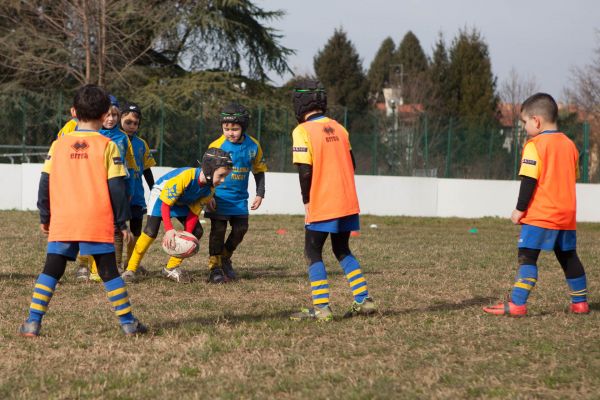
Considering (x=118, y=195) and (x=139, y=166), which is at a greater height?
(x=139, y=166)

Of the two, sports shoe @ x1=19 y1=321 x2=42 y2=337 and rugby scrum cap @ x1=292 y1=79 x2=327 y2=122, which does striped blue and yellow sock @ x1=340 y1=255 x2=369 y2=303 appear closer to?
rugby scrum cap @ x1=292 y1=79 x2=327 y2=122

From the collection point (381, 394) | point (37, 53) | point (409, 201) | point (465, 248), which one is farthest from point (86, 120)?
point (37, 53)

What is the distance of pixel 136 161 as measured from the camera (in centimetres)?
912

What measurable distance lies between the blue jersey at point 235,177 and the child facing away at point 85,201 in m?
3.08

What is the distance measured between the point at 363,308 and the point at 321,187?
3.21 feet

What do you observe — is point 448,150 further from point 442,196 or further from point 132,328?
point 132,328

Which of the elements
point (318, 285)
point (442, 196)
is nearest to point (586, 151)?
point (442, 196)

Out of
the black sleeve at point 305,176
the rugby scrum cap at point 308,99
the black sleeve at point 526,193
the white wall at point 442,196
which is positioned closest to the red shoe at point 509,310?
the black sleeve at point 526,193

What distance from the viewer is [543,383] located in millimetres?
4770

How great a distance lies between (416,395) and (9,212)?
1622 cm

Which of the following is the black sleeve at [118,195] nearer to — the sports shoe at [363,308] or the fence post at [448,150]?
the sports shoe at [363,308]

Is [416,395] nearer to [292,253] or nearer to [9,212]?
[292,253]

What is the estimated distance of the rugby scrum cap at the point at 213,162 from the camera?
25.3 feet

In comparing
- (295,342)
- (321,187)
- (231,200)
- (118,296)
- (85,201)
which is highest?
(321,187)
